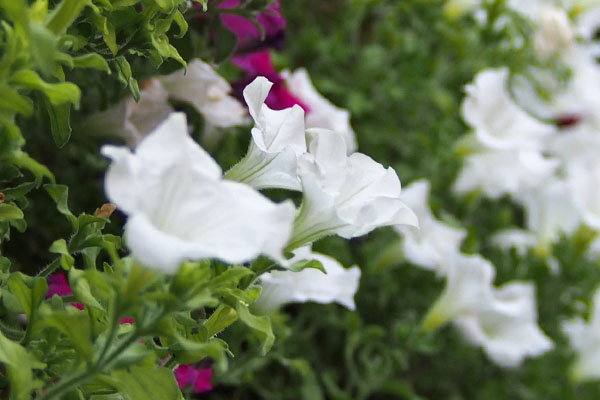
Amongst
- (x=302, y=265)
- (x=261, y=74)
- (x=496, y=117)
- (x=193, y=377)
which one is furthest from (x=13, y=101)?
(x=496, y=117)

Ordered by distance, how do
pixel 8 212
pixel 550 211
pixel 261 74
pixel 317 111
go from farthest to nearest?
pixel 550 211 → pixel 317 111 → pixel 261 74 → pixel 8 212

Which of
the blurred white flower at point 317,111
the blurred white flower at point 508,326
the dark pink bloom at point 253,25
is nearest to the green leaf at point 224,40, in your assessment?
the dark pink bloom at point 253,25

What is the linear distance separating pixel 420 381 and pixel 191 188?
1073 millimetres

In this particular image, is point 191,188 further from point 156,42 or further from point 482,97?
point 482,97

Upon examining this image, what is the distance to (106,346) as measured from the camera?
1.62 feet

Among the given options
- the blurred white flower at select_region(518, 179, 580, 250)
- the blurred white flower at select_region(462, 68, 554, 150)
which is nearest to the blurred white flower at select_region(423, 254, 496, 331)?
the blurred white flower at select_region(462, 68, 554, 150)

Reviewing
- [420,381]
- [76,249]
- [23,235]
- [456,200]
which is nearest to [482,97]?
[456,200]

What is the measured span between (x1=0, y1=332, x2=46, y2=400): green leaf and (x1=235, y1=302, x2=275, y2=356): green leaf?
0.48 feet

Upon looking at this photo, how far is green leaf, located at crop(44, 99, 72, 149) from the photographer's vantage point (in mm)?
595

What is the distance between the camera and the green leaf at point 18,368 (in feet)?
1.64

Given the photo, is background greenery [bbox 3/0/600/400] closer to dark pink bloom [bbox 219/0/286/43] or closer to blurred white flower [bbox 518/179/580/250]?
blurred white flower [bbox 518/179/580/250]

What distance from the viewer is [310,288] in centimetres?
89

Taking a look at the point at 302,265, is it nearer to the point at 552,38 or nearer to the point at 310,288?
the point at 310,288

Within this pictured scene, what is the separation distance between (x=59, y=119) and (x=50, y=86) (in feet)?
0.38
